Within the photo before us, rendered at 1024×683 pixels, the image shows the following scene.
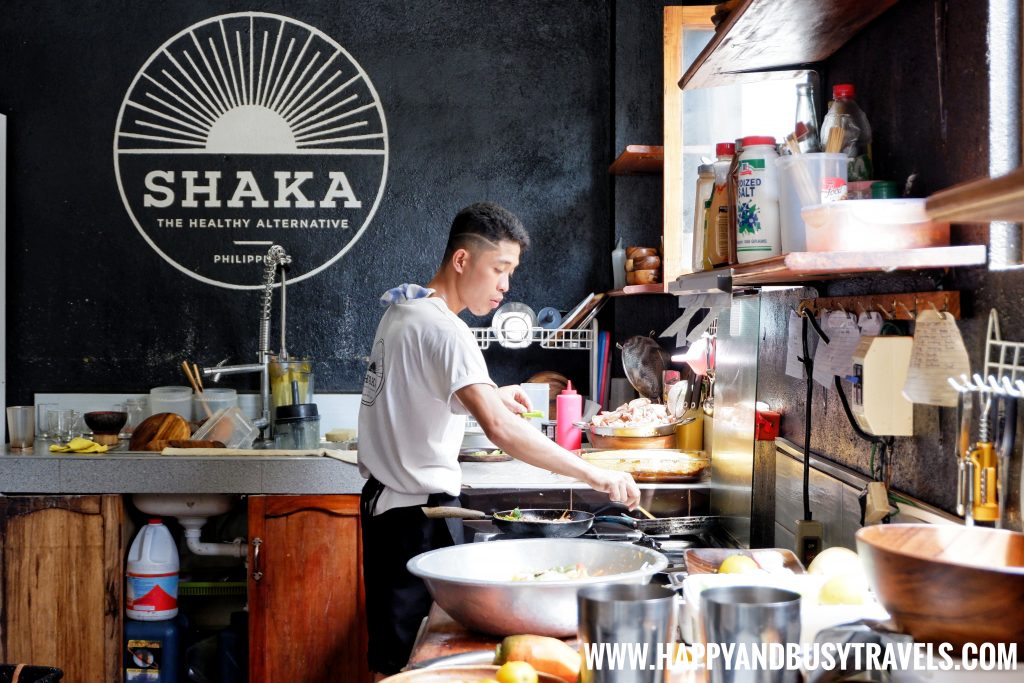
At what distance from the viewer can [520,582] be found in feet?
5.25

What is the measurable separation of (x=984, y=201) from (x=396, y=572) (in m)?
1.94

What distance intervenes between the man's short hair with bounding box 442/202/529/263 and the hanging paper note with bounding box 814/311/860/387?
98 cm

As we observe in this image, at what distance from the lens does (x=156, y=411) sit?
14.2 feet

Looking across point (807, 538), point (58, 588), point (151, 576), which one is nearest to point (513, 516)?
point (807, 538)

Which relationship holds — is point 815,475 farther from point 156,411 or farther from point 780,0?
point 156,411

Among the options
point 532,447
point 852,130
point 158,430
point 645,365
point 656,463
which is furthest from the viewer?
point 645,365

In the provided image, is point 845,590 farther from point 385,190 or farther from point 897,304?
point 385,190

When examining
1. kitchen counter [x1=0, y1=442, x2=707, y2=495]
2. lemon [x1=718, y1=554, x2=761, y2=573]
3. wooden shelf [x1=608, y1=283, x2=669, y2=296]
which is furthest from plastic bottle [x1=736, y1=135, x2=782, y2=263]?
kitchen counter [x1=0, y1=442, x2=707, y2=495]

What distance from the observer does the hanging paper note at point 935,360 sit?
1600 mm

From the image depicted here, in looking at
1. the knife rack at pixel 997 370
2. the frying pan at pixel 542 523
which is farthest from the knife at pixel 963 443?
the frying pan at pixel 542 523

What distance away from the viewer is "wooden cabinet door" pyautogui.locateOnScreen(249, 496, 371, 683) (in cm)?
360

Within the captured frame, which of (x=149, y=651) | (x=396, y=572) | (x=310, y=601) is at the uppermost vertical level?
(x=396, y=572)

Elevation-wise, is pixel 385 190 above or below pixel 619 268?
above

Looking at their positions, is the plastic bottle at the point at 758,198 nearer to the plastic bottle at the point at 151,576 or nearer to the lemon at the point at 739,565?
the lemon at the point at 739,565
